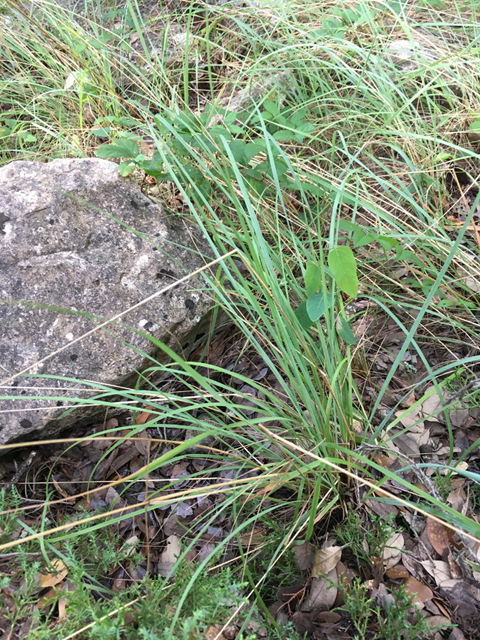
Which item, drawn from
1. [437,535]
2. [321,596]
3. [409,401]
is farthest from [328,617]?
[409,401]

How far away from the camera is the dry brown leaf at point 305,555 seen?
1.23 meters

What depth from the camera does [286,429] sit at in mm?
1334

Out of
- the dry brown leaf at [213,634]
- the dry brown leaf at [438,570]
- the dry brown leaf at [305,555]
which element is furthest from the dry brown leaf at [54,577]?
the dry brown leaf at [438,570]

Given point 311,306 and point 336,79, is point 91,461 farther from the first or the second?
point 336,79

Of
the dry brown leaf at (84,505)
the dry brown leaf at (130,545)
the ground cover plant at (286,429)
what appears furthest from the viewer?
the dry brown leaf at (84,505)

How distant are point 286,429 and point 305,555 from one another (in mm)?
348

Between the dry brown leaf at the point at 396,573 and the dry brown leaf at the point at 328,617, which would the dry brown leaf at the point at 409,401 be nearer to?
the dry brown leaf at the point at 396,573

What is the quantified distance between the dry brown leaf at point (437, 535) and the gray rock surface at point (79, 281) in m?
0.99

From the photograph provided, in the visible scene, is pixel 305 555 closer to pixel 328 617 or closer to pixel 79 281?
pixel 328 617

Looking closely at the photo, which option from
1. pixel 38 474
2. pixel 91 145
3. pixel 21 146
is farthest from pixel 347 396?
pixel 21 146

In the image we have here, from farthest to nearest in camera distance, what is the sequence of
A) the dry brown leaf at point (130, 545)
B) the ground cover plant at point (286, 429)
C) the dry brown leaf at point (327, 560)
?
the dry brown leaf at point (130, 545) < the dry brown leaf at point (327, 560) < the ground cover plant at point (286, 429)

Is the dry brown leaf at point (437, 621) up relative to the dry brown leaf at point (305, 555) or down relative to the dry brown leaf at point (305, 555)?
down

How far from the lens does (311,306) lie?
1.24m

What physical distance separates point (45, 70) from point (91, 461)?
7.35 ft
